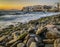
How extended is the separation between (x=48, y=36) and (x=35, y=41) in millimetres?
143

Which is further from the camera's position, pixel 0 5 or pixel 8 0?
pixel 8 0

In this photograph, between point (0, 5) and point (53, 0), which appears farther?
point (53, 0)

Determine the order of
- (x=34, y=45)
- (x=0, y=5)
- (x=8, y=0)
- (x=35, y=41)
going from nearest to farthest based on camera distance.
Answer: (x=34, y=45), (x=35, y=41), (x=0, y=5), (x=8, y=0)

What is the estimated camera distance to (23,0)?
13.4ft

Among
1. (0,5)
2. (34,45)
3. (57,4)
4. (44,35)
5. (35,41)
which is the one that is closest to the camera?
(34,45)

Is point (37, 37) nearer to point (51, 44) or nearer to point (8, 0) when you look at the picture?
point (51, 44)

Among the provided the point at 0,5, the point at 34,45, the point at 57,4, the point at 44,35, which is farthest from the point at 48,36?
the point at 57,4

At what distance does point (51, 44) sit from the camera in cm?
139

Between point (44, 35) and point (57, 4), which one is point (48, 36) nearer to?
point (44, 35)

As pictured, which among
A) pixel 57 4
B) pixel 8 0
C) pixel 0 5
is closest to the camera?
pixel 0 5

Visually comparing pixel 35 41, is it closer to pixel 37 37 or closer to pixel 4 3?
pixel 37 37

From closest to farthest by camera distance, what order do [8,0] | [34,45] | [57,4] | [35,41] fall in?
[34,45], [35,41], [8,0], [57,4]

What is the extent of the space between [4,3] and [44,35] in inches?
92.0

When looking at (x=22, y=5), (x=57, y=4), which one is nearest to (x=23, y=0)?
(x=22, y=5)
